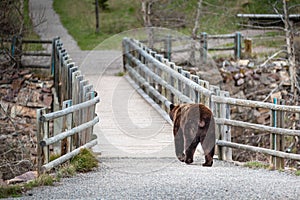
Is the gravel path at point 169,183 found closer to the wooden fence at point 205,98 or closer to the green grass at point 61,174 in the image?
the green grass at point 61,174

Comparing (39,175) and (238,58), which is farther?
(238,58)

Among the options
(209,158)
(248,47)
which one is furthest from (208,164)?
(248,47)

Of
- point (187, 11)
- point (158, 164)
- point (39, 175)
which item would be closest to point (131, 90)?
point (158, 164)

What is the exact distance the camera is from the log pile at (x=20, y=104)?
17938mm

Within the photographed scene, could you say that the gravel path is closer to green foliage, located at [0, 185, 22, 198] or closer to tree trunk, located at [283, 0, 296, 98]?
green foliage, located at [0, 185, 22, 198]

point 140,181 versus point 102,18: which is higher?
point 102,18

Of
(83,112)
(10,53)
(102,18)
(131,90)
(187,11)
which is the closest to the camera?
(83,112)

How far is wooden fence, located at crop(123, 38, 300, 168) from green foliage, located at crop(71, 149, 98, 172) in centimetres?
211

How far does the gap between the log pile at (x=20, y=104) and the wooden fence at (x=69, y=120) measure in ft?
3.29

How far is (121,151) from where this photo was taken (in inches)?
506

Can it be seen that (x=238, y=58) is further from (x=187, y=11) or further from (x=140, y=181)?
(x=140, y=181)

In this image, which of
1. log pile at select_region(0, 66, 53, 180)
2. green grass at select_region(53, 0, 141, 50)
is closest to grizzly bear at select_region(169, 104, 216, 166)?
log pile at select_region(0, 66, 53, 180)

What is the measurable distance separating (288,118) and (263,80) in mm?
3588

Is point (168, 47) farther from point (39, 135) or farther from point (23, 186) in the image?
point (23, 186)
